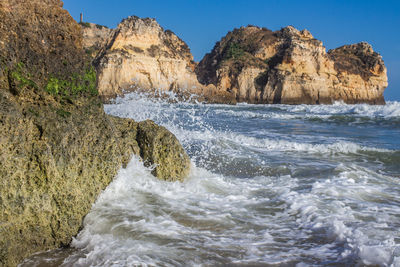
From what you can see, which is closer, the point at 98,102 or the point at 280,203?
the point at 98,102

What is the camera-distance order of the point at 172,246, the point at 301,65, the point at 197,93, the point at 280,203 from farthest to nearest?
the point at 301,65 < the point at 197,93 < the point at 280,203 < the point at 172,246

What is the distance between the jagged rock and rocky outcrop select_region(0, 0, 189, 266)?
32 centimetres

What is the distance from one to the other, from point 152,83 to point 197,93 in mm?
6068

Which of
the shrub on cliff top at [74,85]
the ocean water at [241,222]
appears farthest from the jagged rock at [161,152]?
the shrub on cliff top at [74,85]

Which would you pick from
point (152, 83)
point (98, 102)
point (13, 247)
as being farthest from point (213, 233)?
point (152, 83)

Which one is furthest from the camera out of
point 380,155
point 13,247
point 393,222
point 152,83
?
point 152,83

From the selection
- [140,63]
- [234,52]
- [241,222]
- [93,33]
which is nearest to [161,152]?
[241,222]

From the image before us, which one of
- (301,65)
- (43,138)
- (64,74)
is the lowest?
(43,138)

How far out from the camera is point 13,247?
1.99 metres

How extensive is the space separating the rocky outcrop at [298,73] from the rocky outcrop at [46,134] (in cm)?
3918

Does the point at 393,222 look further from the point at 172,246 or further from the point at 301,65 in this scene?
the point at 301,65

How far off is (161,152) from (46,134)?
1.50m

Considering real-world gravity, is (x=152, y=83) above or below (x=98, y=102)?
above

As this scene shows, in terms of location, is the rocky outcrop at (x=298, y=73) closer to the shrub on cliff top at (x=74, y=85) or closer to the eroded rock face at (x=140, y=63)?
Answer: the eroded rock face at (x=140, y=63)
